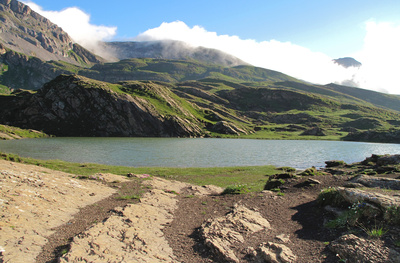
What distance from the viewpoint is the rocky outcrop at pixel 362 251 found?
1029 cm

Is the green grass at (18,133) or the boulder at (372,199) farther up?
the boulder at (372,199)

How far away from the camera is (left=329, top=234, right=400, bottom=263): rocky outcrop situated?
33.8 ft

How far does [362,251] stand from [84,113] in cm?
18380

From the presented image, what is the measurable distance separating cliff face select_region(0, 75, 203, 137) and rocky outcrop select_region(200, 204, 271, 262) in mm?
164573

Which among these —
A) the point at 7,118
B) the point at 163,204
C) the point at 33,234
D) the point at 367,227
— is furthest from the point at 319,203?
the point at 7,118

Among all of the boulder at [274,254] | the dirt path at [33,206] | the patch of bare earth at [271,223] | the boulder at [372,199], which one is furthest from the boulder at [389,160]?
the dirt path at [33,206]

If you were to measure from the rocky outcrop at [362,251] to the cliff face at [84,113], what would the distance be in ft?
560

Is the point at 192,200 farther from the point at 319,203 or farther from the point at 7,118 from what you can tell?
the point at 7,118

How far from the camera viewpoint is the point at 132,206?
1772cm

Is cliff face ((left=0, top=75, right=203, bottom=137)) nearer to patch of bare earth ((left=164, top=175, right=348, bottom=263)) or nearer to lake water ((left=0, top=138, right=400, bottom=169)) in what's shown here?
lake water ((left=0, top=138, right=400, bottom=169))

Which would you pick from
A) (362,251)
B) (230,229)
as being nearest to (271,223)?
(230,229)

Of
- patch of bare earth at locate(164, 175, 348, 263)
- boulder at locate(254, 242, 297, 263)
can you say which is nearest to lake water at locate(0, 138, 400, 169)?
patch of bare earth at locate(164, 175, 348, 263)

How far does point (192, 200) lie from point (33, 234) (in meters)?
13.5

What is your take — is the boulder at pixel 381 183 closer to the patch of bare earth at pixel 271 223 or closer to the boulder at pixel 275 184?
the patch of bare earth at pixel 271 223
